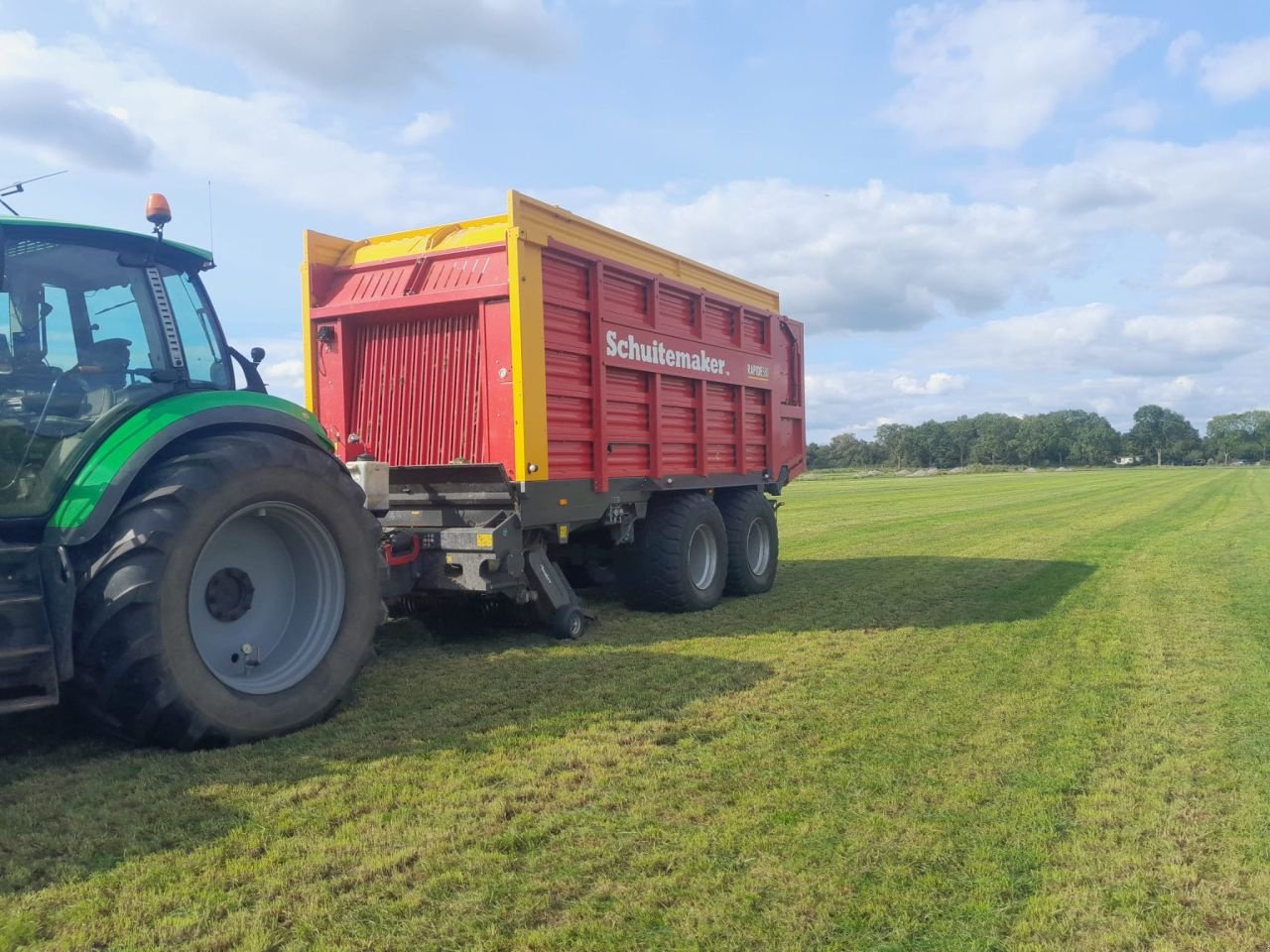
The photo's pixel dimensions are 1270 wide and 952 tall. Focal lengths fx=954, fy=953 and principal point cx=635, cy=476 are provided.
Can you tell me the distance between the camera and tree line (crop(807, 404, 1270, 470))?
134 m

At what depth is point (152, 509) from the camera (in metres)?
4.36

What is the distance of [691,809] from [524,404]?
3.92 m

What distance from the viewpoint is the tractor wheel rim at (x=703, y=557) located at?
973cm

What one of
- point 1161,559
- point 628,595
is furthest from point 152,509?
point 1161,559

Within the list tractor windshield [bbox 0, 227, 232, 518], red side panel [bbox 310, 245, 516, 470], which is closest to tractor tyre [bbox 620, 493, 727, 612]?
red side panel [bbox 310, 245, 516, 470]

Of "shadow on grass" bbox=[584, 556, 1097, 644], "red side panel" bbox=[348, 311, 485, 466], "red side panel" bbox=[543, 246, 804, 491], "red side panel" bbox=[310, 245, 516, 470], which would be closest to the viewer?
"red side panel" bbox=[310, 245, 516, 470]

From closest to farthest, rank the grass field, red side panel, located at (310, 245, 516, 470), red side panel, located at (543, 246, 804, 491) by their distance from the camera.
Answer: the grass field < red side panel, located at (310, 245, 516, 470) < red side panel, located at (543, 246, 804, 491)

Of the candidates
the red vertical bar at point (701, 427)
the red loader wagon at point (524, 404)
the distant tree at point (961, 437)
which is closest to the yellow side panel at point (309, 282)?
the red loader wagon at point (524, 404)

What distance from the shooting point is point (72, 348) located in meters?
4.70

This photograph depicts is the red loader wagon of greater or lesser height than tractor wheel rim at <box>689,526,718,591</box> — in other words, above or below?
above

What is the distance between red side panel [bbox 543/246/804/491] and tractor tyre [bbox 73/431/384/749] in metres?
2.59

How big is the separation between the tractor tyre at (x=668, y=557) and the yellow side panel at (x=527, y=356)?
78.9 inches

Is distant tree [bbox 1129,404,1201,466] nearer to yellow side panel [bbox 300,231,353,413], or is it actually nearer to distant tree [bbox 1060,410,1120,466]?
distant tree [bbox 1060,410,1120,466]

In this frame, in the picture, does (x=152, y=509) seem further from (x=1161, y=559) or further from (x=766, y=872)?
(x=1161, y=559)
